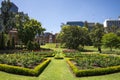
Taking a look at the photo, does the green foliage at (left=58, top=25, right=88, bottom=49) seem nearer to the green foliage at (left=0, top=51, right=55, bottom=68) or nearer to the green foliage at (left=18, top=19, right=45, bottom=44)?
the green foliage at (left=18, top=19, right=45, bottom=44)

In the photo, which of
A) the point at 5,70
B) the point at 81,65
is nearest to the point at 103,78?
the point at 81,65

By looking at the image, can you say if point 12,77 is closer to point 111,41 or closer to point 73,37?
point 111,41

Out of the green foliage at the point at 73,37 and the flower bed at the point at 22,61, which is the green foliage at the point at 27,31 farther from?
the flower bed at the point at 22,61

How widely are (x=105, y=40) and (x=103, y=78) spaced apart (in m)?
38.7

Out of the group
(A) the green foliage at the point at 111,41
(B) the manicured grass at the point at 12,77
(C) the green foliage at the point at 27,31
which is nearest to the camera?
(B) the manicured grass at the point at 12,77

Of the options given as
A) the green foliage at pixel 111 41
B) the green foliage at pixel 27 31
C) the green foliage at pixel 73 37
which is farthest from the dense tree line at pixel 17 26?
the green foliage at pixel 111 41

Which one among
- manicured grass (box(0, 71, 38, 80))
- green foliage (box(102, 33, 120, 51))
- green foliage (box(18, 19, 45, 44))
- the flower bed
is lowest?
manicured grass (box(0, 71, 38, 80))

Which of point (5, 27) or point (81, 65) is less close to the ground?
point (5, 27)

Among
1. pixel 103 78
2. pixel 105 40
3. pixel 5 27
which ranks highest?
A: pixel 5 27

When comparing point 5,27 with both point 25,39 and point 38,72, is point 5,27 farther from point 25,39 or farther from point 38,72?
point 38,72

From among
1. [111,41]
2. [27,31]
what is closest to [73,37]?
[111,41]

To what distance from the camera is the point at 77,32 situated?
203 feet

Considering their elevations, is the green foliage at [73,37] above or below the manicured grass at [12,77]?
above

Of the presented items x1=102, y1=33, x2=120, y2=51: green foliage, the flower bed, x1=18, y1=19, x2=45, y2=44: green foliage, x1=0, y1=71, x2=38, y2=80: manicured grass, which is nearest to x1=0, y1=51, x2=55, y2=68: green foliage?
the flower bed
